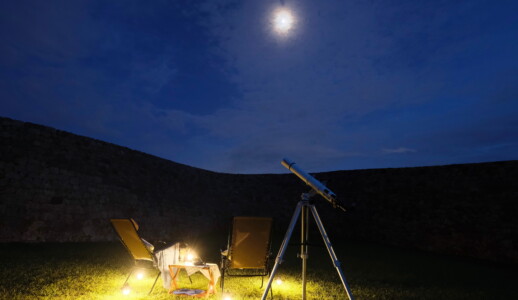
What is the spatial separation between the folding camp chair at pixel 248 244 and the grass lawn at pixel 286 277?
335 millimetres

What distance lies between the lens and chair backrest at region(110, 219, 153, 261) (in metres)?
3.86

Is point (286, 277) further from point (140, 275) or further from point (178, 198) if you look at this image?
point (178, 198)

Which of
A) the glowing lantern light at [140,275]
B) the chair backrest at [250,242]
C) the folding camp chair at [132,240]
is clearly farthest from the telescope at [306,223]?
the glowing lantern light at [140,275]

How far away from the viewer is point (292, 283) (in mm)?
4508

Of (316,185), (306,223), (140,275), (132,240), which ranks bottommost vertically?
(140,275)

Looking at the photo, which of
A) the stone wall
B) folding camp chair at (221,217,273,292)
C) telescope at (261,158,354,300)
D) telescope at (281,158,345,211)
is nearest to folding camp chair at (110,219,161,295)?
folding camp chair at (221,217,273,292)

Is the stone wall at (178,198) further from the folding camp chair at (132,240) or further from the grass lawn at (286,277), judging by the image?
the folding camp chair at (132,240)

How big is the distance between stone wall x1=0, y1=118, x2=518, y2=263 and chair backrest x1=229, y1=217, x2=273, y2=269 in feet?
16.0

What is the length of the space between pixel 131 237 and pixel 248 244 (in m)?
1.49

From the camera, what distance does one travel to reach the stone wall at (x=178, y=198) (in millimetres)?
7301

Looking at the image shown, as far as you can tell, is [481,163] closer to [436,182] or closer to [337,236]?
[436,182]

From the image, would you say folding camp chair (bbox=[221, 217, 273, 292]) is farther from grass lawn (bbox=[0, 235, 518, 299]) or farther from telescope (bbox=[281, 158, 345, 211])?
telescope (bbox=[281, 158, 345, 211])

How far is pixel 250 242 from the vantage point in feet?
13.3

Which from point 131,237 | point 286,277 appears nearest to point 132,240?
point 131,237
